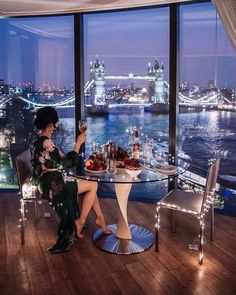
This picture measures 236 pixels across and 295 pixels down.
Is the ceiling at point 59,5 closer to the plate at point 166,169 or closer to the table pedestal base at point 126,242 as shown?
the plate at point 166,169

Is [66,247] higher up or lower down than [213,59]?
lower down

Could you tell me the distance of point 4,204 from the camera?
14.7 ft

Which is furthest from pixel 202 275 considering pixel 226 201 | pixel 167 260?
pixel 226 201

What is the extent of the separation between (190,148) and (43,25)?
2.48 metres

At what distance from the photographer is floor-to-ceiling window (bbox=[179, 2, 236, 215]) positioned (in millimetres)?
4094

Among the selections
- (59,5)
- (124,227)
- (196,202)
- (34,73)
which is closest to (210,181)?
(196,202)

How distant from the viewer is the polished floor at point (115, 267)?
8.53 feet

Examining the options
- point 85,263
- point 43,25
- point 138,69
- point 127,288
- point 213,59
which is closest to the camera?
point 127,288

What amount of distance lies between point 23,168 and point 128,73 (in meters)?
1.83

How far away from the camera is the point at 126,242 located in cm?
333

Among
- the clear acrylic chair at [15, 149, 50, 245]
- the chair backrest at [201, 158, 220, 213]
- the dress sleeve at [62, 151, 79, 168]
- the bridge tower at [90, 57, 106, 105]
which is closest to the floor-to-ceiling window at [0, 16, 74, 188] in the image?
the bridge tower at [90, 57, 106, 105]

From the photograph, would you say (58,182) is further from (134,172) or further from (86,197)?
(134,172)

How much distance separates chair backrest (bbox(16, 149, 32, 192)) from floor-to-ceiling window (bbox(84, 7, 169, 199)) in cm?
106

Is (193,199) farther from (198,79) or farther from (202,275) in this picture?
(198,79)
